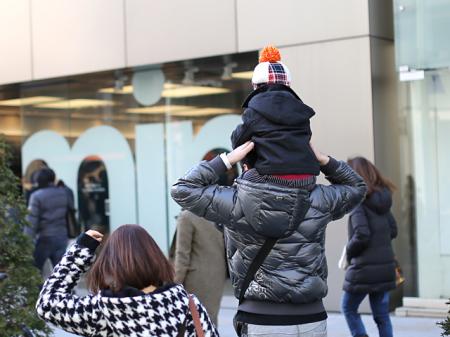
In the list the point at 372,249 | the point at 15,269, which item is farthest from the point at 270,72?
the point at 372,249

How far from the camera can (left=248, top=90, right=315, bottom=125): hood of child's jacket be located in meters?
3.83

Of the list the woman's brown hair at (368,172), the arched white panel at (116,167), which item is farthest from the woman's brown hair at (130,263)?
A: the arched white panel at (116,167)

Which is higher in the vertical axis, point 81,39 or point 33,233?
point 81,39

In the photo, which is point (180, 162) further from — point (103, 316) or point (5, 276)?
point (103, 316)

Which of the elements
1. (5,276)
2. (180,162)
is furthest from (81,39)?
(5,276)

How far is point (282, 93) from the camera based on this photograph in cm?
391

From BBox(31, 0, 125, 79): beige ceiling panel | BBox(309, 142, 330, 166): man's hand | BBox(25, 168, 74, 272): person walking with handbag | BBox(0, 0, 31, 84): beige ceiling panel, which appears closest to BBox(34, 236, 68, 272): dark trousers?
BBox(25, 168, 74, 272): person walking with handbag

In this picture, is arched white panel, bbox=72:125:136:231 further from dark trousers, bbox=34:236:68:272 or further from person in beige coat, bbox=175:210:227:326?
person in beige coat, bbox=175:210:227:326

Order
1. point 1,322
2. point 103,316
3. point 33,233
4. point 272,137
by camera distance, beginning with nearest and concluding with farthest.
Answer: point 103,316
point 272,137
point 1,322
point 33,233

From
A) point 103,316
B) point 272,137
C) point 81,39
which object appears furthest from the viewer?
point 81,39

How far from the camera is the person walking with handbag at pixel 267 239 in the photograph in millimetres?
3842

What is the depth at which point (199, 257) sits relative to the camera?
6.87m

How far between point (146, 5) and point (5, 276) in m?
6.73

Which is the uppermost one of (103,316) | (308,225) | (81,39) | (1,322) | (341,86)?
(81,39)
